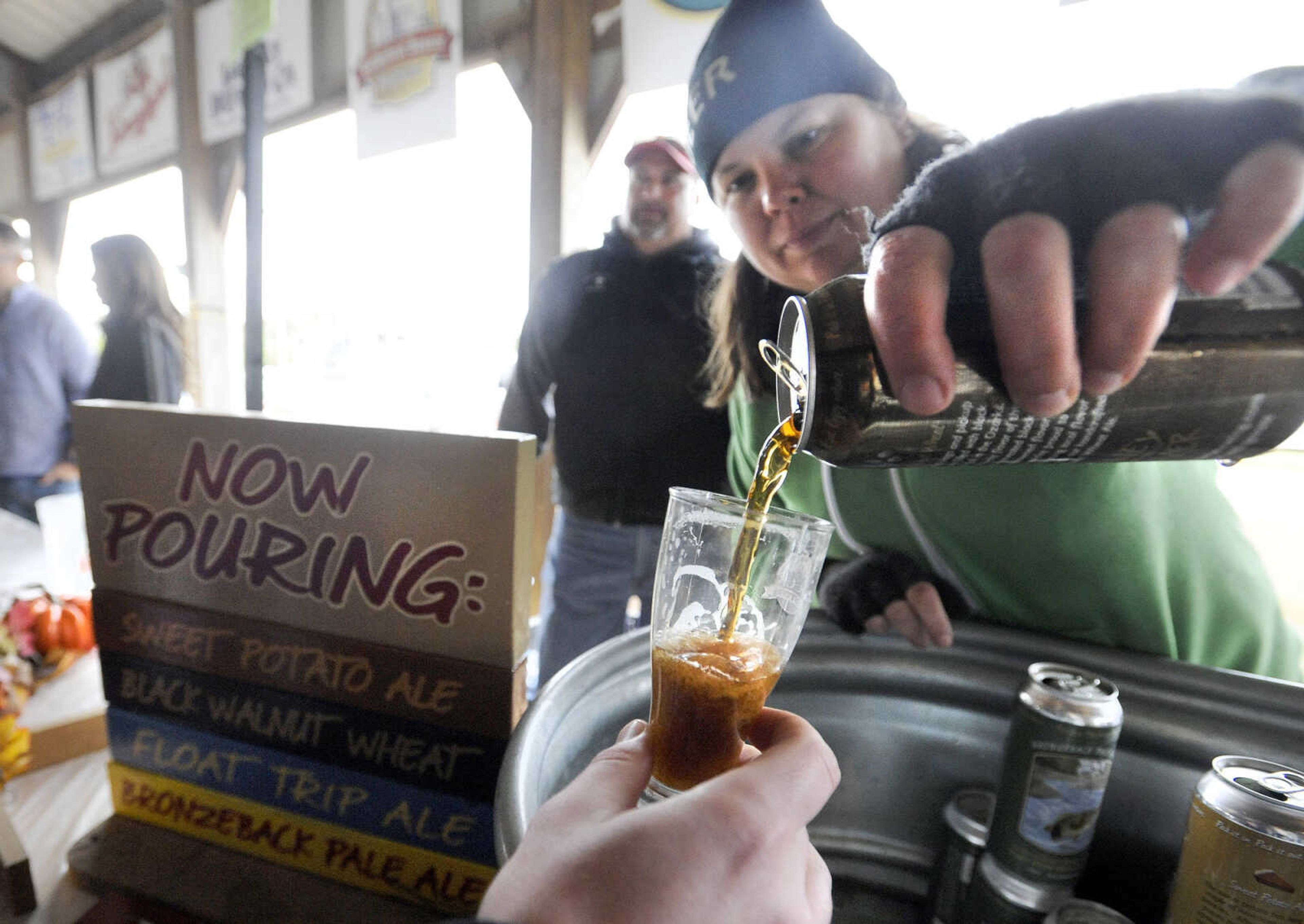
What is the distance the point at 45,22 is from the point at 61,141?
0.99 m

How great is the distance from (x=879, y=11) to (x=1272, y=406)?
1744 mm

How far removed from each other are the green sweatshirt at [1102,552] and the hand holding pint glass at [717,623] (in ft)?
1.12

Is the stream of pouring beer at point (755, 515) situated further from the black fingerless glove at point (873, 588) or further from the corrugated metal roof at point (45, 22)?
the corrugated metal roof at point (45, 22)

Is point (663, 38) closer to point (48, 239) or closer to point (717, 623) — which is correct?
point (717, 623)

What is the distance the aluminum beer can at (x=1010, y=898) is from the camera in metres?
0.73

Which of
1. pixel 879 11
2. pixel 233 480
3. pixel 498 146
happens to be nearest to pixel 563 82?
pixel 498 146

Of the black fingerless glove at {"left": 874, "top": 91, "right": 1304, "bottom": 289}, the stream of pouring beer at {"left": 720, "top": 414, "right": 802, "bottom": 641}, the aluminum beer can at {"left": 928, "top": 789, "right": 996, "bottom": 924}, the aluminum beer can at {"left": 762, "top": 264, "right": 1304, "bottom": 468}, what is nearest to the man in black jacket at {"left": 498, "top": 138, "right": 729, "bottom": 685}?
the aluminum beer can at {"left": 928, "top": 789, "right": 996, "bottom": 924}

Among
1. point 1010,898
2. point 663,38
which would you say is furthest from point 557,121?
point 1010,898

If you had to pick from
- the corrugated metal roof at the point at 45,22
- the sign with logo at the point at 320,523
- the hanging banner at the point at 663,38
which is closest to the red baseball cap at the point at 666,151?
the hanging banner at the point at 663,38

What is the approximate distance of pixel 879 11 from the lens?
69.3 inches

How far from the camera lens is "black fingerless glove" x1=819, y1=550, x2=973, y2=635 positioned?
2.91ft

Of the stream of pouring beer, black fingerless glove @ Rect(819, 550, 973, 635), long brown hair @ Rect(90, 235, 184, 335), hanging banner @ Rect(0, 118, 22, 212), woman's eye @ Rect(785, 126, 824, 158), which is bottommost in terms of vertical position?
black fingerless glove @ Rect(819, 550, 973, 635)

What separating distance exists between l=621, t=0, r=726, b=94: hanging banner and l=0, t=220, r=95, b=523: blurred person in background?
102 inches

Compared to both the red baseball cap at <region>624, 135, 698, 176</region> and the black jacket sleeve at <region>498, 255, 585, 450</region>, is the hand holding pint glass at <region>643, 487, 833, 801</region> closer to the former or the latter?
the black jacket sleeve at <region>498, 255, 585, 450</region>
